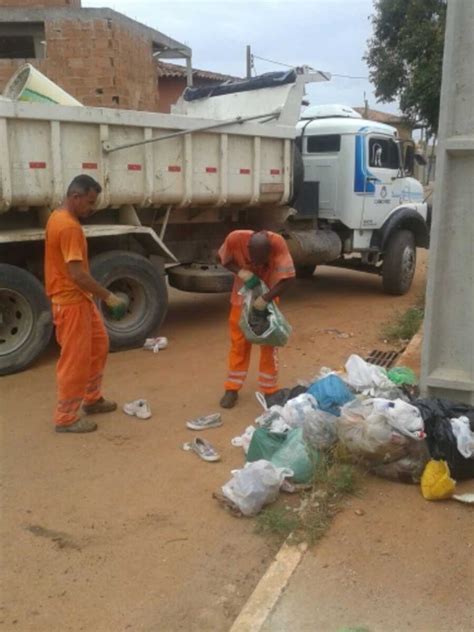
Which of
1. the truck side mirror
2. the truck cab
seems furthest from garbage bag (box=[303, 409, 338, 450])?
the truck side mirror

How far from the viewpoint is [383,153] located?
8.24 m

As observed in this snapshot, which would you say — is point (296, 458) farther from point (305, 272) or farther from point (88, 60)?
point (88, 60)

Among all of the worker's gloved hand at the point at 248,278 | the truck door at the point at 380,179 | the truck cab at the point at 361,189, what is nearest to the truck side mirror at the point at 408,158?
the truck cab at the point at 361,189

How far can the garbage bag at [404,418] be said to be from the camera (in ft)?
10.6

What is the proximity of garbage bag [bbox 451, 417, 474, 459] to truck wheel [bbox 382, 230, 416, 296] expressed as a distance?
5379 millimetres

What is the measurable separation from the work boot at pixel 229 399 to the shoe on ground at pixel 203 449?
2.07 ft

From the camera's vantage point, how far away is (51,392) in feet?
16.0

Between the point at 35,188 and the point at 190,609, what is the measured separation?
12.6ft

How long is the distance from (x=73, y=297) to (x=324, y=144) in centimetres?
518

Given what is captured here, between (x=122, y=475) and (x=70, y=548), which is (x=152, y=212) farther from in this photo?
(x=70, y=548)

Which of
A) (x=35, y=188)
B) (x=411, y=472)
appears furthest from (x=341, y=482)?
(x=35, y=188)

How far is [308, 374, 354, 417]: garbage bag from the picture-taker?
3686 millimetres

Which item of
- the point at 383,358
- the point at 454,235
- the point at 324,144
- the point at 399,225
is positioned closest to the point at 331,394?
the point at 454,235

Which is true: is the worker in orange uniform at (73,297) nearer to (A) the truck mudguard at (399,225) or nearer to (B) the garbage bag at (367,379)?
(B) the garbage bag at (367,379)
